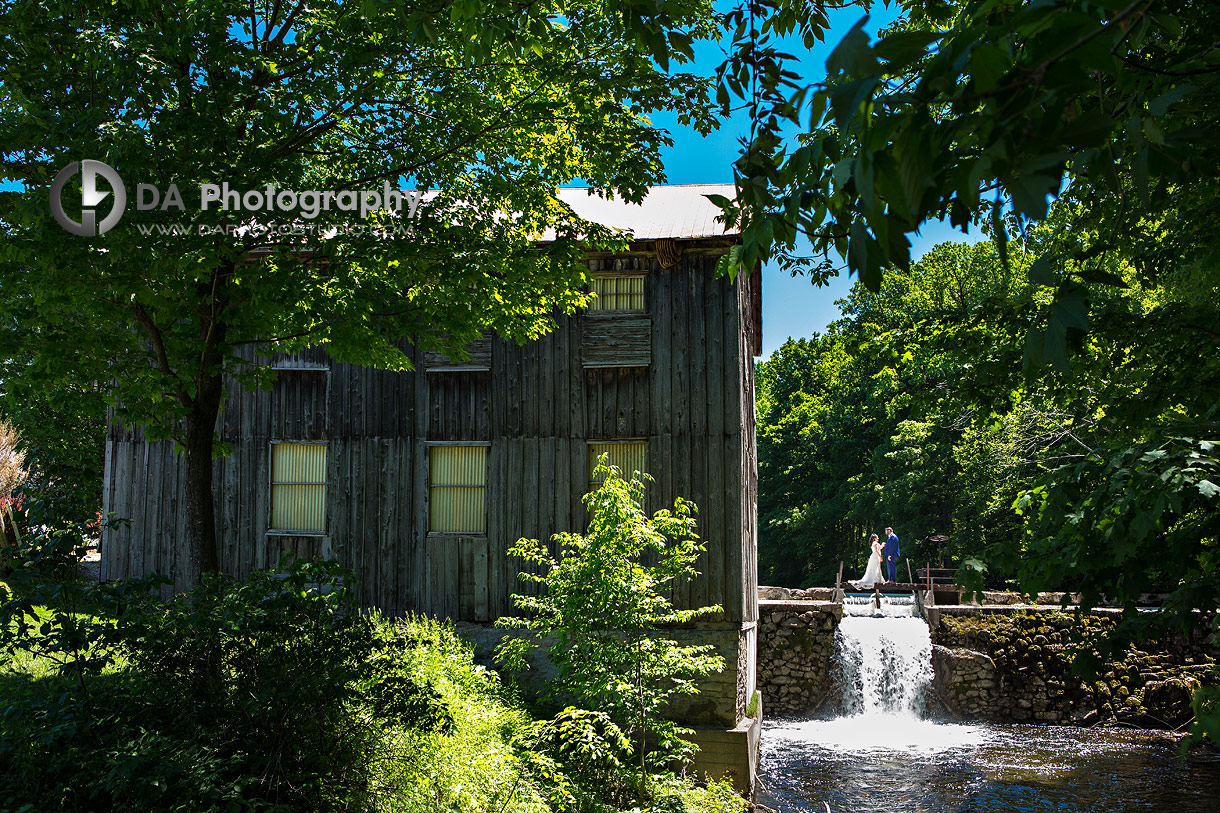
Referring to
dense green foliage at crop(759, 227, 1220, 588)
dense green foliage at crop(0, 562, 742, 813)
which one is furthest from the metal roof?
dense green foliage at crop(0, 562, 742, 813)

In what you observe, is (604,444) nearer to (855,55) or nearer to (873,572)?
(855,55)

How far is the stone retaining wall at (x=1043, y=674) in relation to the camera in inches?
646

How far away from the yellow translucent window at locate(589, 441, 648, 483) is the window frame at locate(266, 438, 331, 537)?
427 centimetres

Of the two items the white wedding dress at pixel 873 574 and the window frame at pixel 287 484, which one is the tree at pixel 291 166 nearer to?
the window frame at pixel 287 484

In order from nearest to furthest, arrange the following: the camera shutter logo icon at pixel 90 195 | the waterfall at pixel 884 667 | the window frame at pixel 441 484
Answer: the camera shutter logo icon at pixel 90 195 → the window frame at pixel 441 484 → the waterfall at pixel 884 667

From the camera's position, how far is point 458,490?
12.4 m

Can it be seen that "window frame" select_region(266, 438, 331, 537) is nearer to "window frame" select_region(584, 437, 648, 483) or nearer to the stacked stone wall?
"window frame" select_region(584, 437, 648, 483)

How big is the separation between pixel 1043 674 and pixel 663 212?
12.9 m

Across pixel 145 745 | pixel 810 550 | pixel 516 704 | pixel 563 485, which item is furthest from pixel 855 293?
pixel 145 745

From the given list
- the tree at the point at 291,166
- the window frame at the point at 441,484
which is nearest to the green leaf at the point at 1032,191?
the tree at the point at 291,166

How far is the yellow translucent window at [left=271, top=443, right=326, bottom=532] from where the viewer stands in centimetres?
1282

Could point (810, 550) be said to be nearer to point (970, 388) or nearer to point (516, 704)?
point (516, 704)

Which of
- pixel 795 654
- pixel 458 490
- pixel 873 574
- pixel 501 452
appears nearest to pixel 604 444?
pixel 501 452

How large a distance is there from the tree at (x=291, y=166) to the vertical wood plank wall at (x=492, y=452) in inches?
132
